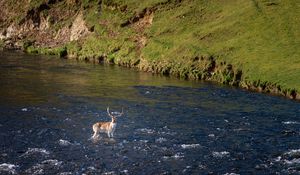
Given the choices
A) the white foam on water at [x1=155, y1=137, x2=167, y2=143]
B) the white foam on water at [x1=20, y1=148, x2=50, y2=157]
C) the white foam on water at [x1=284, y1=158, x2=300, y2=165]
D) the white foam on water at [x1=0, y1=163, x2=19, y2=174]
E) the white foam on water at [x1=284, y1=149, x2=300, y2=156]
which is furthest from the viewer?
the white foam on water at [x1=155, y1=137, x2=167, y2=143]

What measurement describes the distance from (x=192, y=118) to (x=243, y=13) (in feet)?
172

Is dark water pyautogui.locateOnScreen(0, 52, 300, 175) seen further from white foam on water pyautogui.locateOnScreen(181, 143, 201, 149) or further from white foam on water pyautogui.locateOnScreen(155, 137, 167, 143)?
white foam on water pyautogui.locateOnScreen(181, 143, 201, 149)

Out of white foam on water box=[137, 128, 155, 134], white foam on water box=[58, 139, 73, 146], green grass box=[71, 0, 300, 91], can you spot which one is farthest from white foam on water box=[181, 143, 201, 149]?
green grass box=[71, 0, 300, 91]

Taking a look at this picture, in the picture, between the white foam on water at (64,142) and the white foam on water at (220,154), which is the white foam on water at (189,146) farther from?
the white foam on water at (64,142)

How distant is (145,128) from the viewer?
44.5 m

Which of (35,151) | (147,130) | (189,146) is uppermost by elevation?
(147,130)

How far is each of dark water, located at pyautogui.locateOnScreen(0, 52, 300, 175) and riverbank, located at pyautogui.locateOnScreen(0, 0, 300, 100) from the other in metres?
7.04

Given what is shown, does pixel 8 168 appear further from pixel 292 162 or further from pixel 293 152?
pixel 293 152

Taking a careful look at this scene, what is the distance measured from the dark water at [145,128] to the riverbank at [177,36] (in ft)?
23.1

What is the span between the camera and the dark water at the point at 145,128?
34438 mm

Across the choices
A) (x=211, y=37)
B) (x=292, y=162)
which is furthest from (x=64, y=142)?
(x=211, y=37)

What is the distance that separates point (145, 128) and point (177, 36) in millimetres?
54536

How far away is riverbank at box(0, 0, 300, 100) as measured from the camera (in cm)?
7556

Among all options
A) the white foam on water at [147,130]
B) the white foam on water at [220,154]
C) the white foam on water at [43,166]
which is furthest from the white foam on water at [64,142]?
the white foam on water at [220,154]
